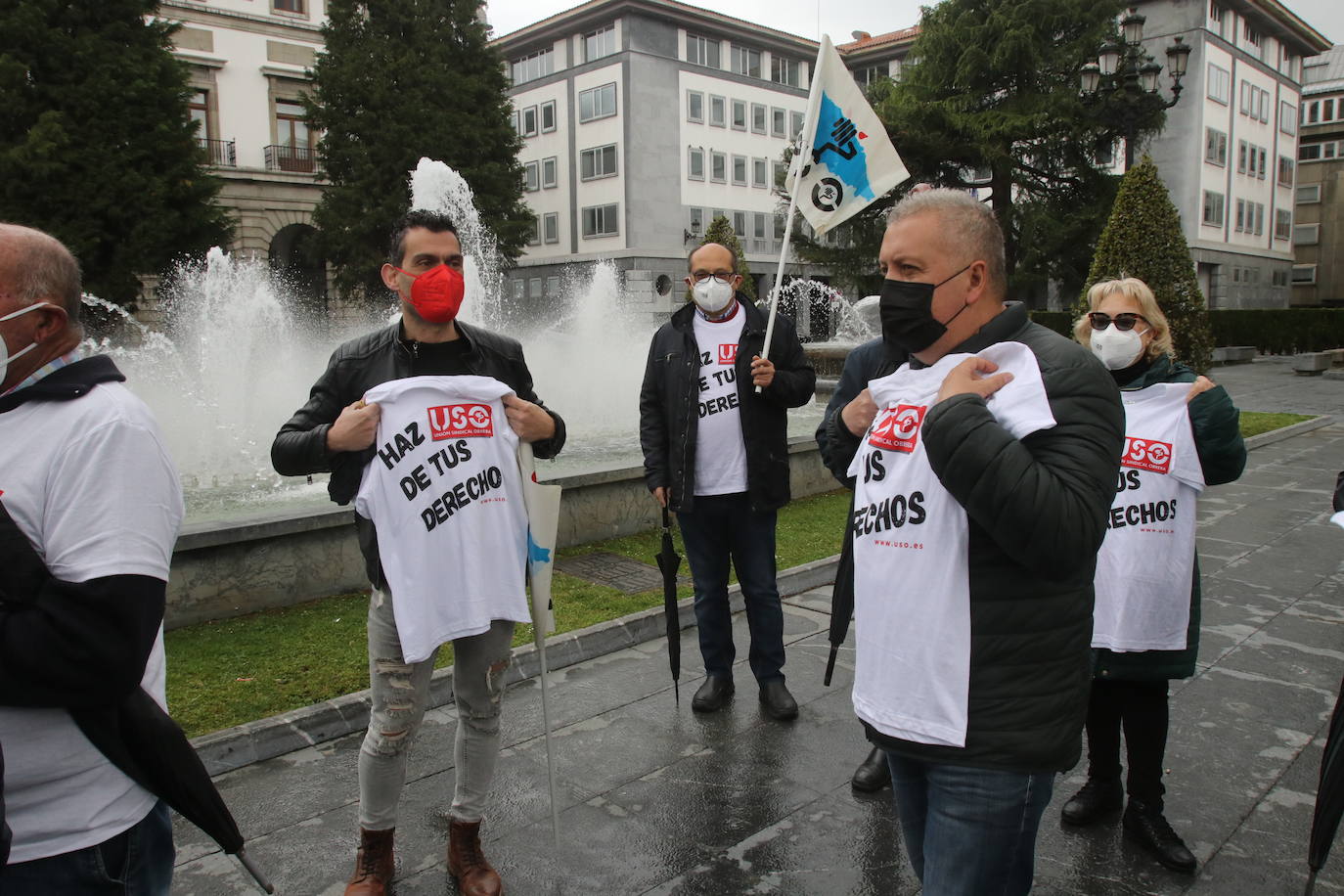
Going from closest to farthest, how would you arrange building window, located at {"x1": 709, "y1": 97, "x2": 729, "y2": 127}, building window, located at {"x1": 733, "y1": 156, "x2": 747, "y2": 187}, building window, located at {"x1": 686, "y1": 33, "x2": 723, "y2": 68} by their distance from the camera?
building window, located at {"x1": 686, "y1": 33, "x2": 723, "y2": 68} → building window, located at {"x1": 709, "y1": 97, "x2": 729, "y2": 127} → building window, located at {"x1": 733, "y1": 156, "x2": 747, "y2": 187}

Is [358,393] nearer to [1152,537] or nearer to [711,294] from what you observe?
[711,294]

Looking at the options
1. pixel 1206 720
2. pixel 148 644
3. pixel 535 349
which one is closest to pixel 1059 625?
pixel 148 644

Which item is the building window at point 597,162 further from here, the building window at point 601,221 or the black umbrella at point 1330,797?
the black umbrella at point 1330,797

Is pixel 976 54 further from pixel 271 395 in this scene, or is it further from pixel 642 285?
pixel 271 395

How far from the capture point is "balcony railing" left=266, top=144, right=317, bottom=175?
1432 inches

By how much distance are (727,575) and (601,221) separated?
151 ft

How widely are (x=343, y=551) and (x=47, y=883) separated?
4718 mm

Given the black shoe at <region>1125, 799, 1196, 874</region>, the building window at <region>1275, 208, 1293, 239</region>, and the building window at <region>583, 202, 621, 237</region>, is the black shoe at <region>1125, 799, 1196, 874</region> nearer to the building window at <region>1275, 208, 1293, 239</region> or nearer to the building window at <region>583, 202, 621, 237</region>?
the building window at <region>583, 202, 621, 237</region>

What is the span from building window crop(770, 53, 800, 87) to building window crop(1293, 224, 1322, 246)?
33099 mm

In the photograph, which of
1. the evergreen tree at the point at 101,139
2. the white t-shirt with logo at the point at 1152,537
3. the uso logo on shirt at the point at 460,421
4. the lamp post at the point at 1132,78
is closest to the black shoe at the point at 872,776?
the white t-shirt with logo at the point at 1152,537

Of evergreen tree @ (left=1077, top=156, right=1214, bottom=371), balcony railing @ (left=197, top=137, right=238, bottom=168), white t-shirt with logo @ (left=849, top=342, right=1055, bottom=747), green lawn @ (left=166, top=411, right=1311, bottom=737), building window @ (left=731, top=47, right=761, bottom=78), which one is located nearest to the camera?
white t-shirt with logo @ (left=849, top=342, right=1055, bottom=747)

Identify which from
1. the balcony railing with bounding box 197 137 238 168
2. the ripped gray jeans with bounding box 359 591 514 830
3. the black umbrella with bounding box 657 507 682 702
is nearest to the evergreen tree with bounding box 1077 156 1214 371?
the black umbrella with bounding box 657 507 682 702

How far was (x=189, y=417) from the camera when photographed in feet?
38.5

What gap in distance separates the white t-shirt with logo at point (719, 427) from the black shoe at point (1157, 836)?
2096 mm
